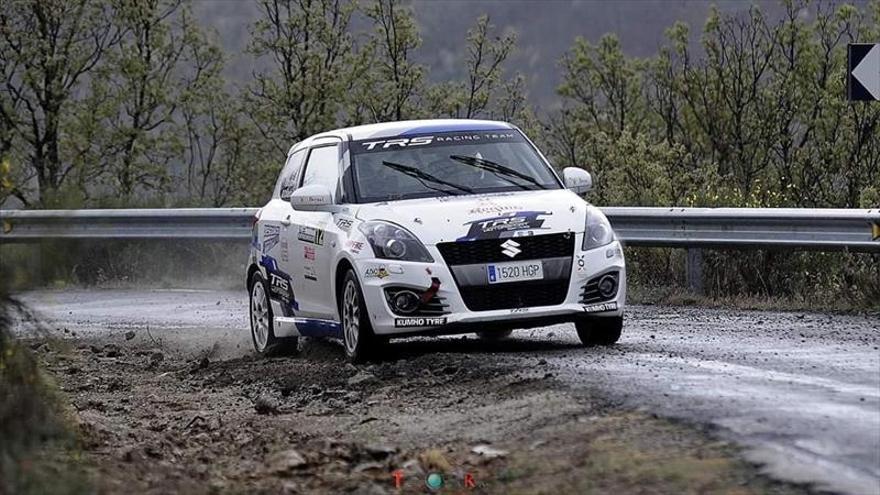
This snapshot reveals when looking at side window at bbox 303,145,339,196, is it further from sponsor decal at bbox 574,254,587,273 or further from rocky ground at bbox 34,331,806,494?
sponsor decal at bbox 574,254,587,273

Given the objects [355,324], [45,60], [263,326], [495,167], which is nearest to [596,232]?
[495,167]


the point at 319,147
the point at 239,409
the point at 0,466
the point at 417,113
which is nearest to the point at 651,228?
the point at 319,147

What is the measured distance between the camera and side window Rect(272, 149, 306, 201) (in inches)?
541

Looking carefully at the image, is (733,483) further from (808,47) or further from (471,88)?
(808,47)

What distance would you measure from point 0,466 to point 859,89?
11.0 metres

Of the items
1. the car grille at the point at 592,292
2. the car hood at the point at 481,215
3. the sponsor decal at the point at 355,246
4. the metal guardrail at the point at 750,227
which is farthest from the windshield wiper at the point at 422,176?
the metal guardrail at the point at 750,227

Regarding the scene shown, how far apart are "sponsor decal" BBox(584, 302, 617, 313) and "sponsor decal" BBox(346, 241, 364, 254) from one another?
1.49 metres

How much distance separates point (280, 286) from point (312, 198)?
1.34m

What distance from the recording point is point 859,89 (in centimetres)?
1594

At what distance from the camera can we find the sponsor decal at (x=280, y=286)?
13.1 meters

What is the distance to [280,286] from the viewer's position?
43.8ft

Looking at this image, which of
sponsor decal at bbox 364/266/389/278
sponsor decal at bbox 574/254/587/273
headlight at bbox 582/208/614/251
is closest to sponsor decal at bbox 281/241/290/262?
sponsor decal at bbox 364/266/389/278

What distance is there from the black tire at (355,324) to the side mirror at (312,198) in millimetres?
674

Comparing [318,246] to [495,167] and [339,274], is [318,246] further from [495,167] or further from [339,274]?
[495,167]
